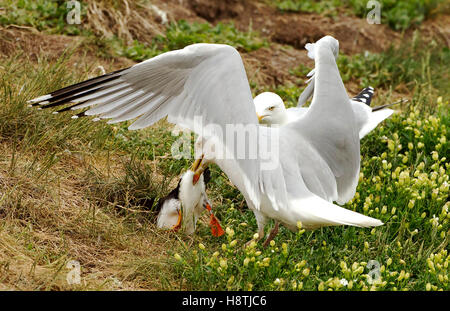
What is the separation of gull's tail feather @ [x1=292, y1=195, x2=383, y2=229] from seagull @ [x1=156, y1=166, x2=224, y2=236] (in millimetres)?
737

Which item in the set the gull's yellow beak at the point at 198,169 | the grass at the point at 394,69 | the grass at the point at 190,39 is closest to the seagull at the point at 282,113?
the gull's yellow beak at the point at 198,169

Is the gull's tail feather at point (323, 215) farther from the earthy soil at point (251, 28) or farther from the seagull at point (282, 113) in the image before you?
the earthy soil at point (251, 28)

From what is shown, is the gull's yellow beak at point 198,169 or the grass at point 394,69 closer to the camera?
the gull's yellow beak at point 198,169

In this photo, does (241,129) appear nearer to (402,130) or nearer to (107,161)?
A: (107,161)

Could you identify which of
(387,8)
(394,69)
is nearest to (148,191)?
(394,69)

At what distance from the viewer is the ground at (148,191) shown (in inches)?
132

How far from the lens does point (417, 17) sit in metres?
7.77

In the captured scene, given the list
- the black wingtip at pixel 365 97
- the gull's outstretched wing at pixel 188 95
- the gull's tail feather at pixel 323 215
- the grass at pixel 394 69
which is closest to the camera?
the gull's tail feather at pixel 323 215

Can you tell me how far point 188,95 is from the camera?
3613mm

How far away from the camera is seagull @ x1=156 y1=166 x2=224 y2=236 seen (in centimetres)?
396

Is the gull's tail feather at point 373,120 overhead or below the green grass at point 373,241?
overhead

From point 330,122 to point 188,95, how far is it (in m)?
0.84

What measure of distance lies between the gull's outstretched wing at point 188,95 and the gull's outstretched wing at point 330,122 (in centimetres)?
48

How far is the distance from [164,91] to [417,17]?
5.02 metres
